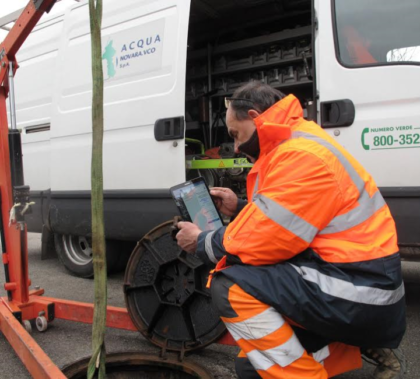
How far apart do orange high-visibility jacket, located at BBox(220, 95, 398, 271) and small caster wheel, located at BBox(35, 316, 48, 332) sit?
65.1 inches

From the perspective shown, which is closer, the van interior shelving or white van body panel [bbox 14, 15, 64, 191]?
the van interior shelving

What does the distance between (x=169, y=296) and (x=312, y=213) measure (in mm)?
1223

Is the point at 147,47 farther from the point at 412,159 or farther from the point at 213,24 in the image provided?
the point at 412,159

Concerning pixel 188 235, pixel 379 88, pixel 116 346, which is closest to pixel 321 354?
pixel 188 235

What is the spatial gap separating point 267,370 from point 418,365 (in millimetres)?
1138

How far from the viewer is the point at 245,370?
183cm

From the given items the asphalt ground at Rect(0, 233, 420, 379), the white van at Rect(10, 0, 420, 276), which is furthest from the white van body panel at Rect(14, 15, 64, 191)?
the asphalt ground at Rect(0, 233, 420, 379)

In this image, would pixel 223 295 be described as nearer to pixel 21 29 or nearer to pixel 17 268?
pixel 17 268

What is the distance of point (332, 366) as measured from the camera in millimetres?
1826

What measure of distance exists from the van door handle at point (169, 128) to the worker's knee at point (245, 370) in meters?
1.74

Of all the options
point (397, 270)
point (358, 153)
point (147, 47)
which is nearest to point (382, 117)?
point (358, 153)

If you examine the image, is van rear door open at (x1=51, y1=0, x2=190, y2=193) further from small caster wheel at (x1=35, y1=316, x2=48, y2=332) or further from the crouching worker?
the crouching worker

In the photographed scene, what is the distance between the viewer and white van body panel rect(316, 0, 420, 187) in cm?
243

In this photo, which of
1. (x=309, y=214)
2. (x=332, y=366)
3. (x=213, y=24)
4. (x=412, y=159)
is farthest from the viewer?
(x=213, y=24)
